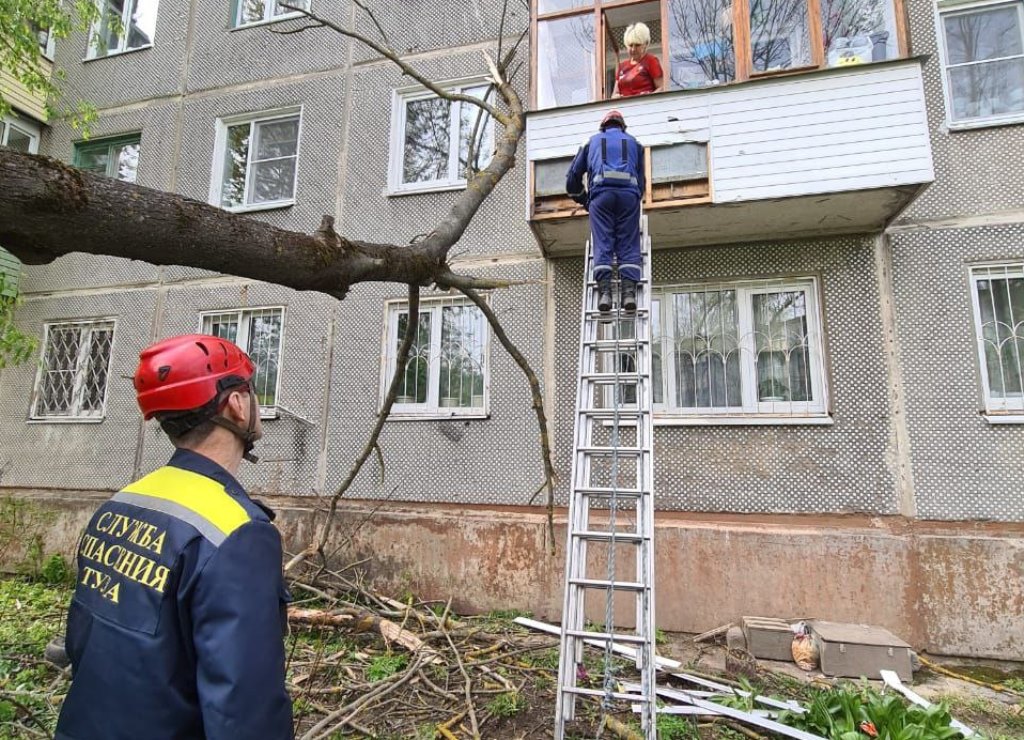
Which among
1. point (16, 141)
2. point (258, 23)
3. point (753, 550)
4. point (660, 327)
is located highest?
point (258, 23)

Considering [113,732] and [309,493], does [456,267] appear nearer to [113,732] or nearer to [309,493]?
[309,493]

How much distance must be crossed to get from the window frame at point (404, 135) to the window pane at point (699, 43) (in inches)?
97.4

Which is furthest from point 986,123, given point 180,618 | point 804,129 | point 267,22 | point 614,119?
point 267,22

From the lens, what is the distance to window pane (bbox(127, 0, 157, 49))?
30.1ft

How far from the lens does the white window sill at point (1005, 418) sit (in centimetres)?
499

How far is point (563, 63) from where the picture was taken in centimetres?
588

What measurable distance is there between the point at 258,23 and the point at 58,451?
6.81 meters

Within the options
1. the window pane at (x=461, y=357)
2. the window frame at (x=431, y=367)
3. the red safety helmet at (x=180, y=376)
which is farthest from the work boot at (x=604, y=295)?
the red safety helmet at (x=180, y=376)

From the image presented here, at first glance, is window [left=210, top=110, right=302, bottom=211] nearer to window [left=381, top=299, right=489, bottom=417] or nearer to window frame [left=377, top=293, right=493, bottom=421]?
window frame [left=377, top=293, right=493, bottom=421]

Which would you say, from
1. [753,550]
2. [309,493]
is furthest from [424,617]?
[753,550]

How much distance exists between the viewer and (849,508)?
5238mm

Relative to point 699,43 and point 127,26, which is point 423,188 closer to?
point 699,43

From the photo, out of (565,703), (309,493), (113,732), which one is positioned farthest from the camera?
(309,493)

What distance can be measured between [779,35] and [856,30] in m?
0.65
